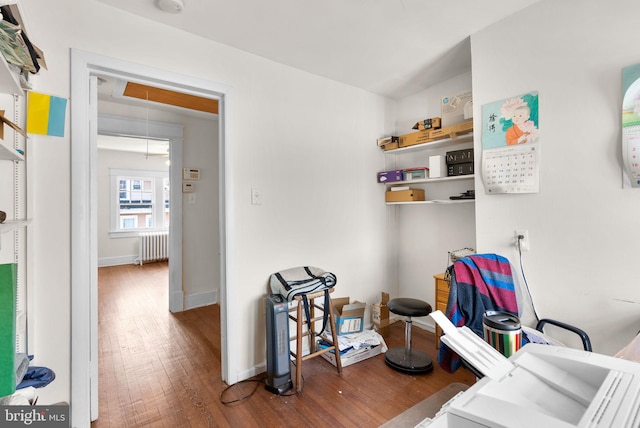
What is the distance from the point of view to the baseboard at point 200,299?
3779 millimetres

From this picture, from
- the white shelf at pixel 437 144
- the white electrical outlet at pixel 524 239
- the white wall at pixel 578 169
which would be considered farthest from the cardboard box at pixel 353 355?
the white shelf at pixel 437 144

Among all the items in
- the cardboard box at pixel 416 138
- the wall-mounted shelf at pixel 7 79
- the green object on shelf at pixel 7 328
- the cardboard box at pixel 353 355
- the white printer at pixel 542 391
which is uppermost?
the cardboard box at pixel 416 138

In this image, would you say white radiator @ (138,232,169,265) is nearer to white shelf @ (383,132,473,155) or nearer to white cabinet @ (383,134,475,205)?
white cabinet @ (383,134,475,205)

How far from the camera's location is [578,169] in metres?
1.67

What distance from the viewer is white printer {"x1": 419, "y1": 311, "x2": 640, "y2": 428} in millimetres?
631

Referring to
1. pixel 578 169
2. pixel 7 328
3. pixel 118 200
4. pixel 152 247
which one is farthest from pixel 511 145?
pixel 118 200

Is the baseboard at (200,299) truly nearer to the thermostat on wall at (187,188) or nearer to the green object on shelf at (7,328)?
the thermostat on wall at (187,188)

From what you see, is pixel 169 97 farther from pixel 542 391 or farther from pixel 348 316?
pixel 542 391

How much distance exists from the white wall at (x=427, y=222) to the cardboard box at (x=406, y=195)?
0.38ft

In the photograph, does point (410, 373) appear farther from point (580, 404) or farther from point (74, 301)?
point (74, 301)

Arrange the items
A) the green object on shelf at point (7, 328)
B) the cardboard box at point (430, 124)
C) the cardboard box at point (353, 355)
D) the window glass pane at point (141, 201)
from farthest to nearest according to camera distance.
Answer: the window glass pane at point (141, 201), the cardboard box at point (430, 124), the cardboard box at point (353, 355), the green object on shelf at point (7, 328)

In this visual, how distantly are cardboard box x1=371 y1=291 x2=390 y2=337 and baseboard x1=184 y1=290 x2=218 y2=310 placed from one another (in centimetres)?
216

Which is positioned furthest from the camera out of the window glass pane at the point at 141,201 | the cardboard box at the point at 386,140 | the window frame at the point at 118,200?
the window glass pane at the point at 141,201

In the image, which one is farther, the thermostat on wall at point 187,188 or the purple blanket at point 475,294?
the thermostat on wall at point 187,188
